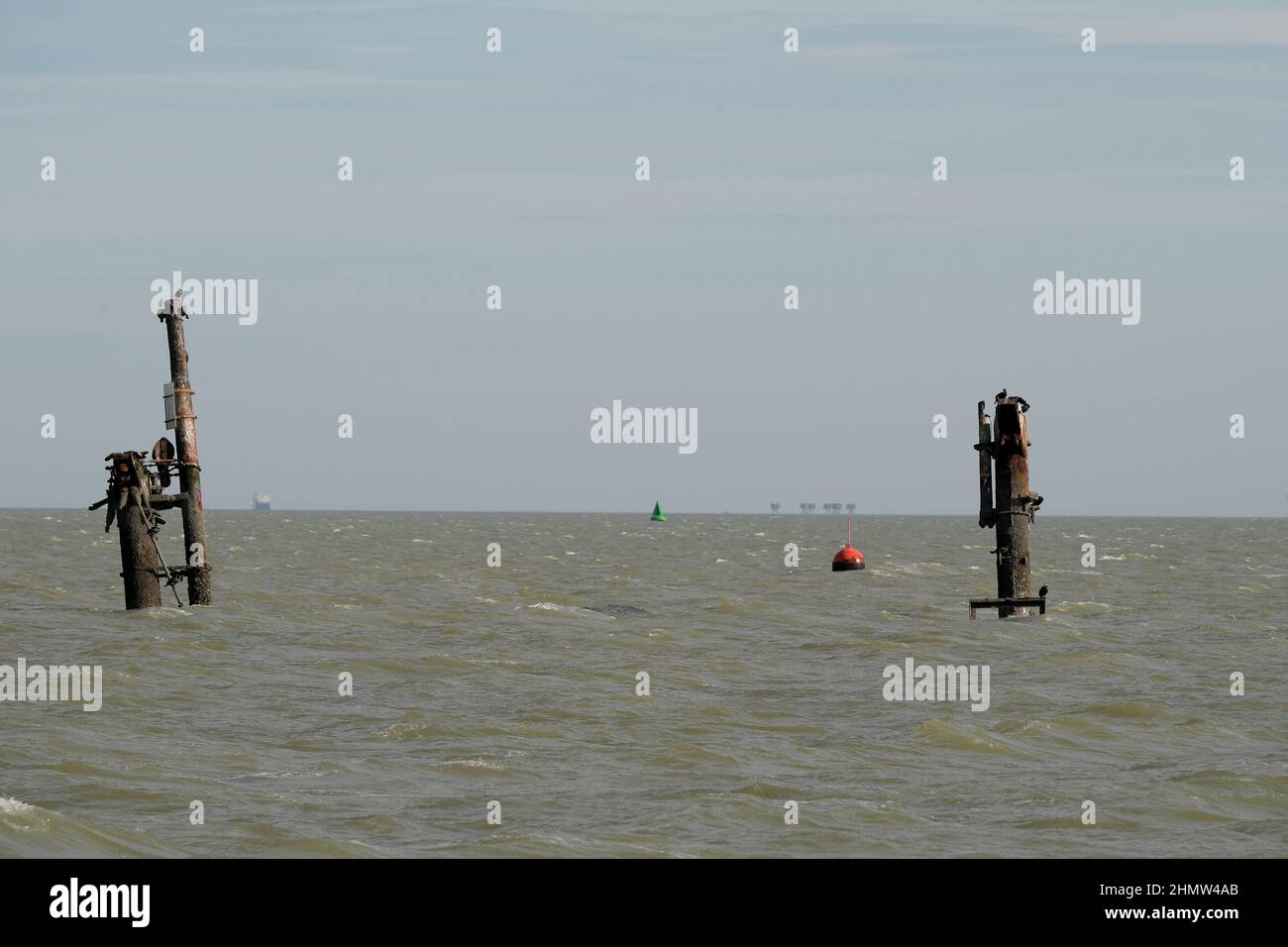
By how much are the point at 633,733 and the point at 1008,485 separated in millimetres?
12179

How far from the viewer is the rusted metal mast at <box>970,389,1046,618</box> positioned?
27.6 m

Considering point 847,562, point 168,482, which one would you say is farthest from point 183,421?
point 847,562

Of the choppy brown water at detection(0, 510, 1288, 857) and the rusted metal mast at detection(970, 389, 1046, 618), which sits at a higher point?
the rusted metal mast at detection(970, 389, 1046, 618)

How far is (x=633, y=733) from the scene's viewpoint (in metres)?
17.3

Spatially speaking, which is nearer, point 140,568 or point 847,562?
point 140,568

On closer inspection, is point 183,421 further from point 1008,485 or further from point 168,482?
point 1008,485

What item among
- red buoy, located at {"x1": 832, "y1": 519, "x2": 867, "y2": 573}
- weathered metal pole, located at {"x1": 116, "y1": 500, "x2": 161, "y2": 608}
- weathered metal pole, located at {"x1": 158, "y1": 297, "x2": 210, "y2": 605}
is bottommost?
red buoy, located at {"x1": 832, "y1": 519, "x2": 867, "y2": 573}

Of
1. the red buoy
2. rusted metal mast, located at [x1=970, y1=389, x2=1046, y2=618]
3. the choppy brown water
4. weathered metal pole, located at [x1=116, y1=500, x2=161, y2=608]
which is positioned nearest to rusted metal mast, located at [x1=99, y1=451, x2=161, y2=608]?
weathered metal pole, located at [x1=116, y1=500, x2=161, y2=608]

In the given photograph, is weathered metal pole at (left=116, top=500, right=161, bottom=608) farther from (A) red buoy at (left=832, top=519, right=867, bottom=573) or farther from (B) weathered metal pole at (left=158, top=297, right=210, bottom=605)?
(A) red buoy at (left=832, top=519, right=867, bottom=573)

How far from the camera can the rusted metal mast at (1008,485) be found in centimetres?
2758

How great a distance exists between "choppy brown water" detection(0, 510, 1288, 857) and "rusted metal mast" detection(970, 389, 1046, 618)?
110cm
